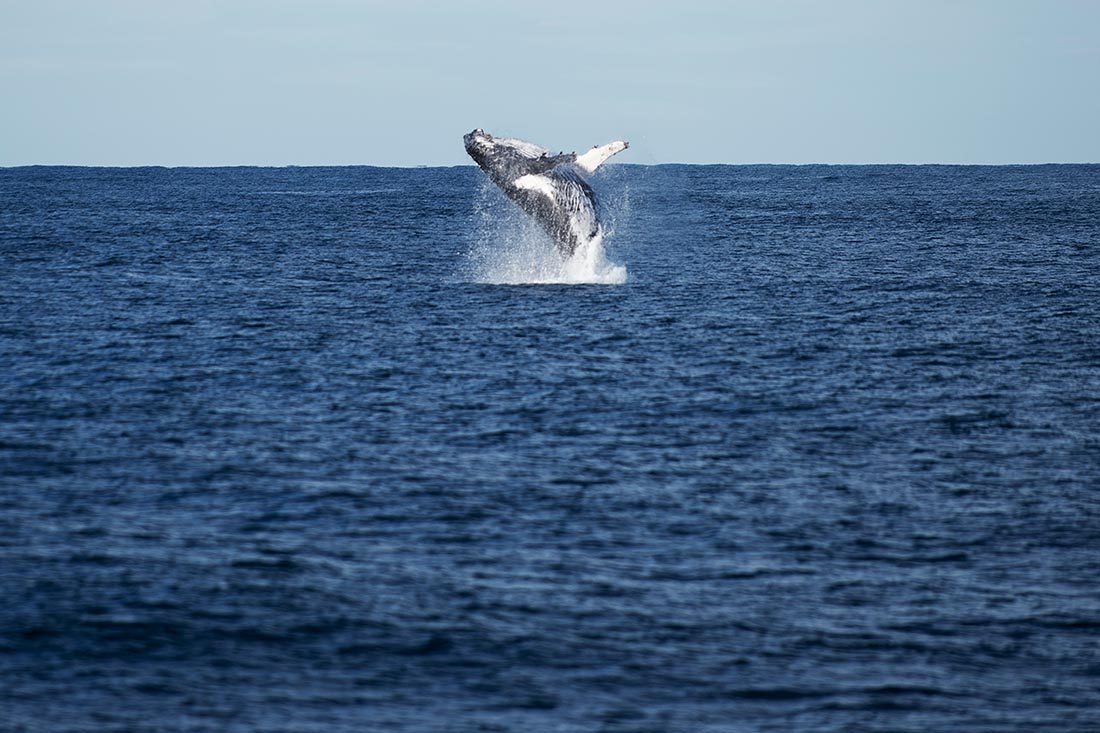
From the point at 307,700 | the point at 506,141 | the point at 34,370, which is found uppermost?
the point at 506,141

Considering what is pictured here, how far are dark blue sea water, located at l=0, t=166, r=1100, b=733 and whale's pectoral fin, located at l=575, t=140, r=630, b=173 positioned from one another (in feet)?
14.4

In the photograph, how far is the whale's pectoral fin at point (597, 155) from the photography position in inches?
1399

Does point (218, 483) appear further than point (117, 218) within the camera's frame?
No

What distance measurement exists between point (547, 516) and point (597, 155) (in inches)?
678

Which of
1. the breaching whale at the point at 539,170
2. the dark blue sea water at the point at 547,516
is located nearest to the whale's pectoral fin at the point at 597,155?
the breaching whale at the point at 539,170

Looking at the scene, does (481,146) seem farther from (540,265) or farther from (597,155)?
(540,265)

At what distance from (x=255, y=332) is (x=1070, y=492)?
22.9 m

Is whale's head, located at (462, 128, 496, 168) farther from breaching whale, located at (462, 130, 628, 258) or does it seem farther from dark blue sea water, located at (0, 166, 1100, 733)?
dark blue sea water, located at (0, 166, 1100, 733)

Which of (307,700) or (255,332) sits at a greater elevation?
(255,332)

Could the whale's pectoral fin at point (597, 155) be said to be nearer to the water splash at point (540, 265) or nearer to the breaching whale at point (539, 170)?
the breaching whale at point (539, 170)

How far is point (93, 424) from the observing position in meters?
26.2

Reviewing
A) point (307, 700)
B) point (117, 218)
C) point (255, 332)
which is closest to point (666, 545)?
point (307, 700)

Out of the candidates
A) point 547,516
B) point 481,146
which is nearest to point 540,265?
point 481,146

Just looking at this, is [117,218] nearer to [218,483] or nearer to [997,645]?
[218,483]
